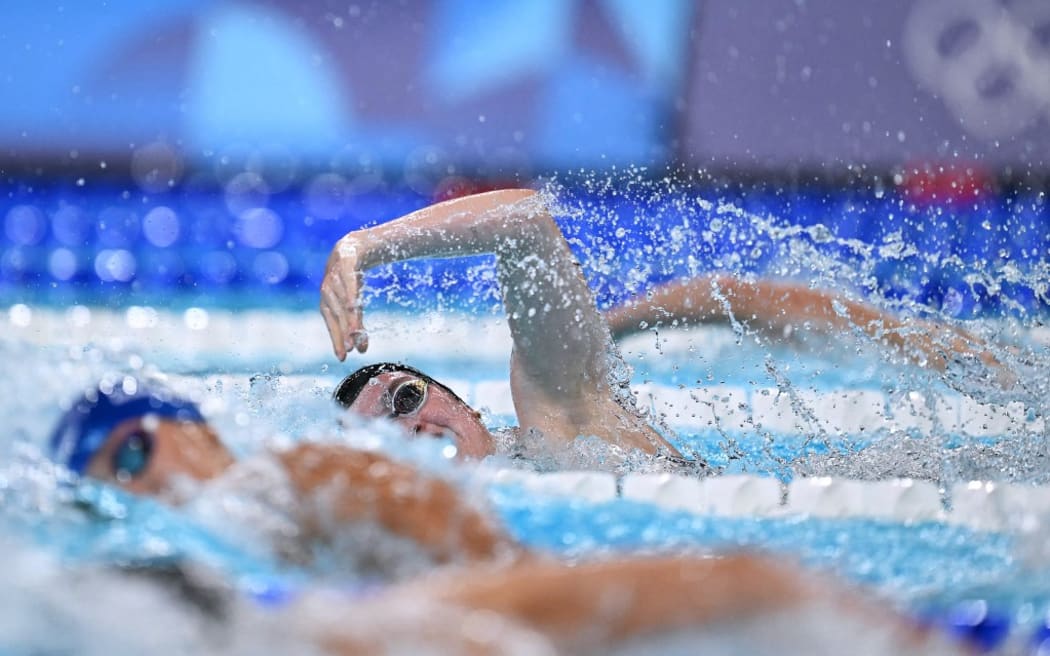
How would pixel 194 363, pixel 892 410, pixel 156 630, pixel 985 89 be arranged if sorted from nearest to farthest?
pixel 156 630 → pixel 892 410 → pixel 194 363 → pixel 985 89

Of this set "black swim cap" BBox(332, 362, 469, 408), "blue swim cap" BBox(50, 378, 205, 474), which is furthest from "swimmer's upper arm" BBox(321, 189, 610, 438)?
"blue swim cap" BBox(50, 378, 205, 474)

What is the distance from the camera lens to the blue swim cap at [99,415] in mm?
1181

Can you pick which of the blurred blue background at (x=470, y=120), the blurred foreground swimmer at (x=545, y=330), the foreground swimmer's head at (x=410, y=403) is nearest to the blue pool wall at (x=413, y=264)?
the blurred blue background at (x=470, y=120)

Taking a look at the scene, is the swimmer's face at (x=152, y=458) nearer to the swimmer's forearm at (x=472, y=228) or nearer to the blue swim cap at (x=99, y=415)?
the blue swim cap at (x=99, y=415)

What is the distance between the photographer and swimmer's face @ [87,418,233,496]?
1.13 meters

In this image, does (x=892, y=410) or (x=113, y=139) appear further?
(x=113, y=139)

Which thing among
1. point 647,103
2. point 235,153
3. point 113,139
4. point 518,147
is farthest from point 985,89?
point 113,139

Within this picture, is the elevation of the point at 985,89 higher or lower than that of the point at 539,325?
higher

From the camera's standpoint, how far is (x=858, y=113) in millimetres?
4809

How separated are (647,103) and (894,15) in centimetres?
113

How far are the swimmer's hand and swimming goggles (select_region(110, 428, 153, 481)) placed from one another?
425 millimetres

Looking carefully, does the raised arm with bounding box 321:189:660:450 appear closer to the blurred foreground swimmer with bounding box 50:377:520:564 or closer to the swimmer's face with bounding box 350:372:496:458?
the swimmer's face with bounding box 350:372:496:458

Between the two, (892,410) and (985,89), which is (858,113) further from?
(892,410)

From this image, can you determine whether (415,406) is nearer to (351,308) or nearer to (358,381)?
(358,381)
